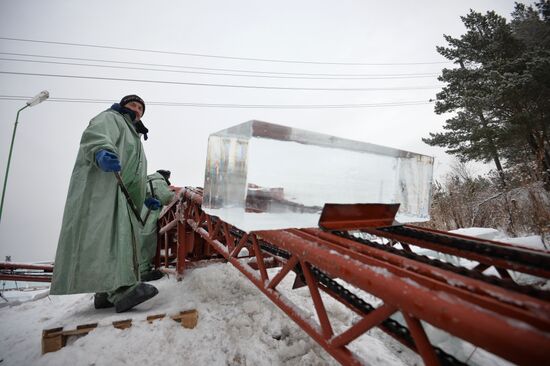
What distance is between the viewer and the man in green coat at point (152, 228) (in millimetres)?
4148

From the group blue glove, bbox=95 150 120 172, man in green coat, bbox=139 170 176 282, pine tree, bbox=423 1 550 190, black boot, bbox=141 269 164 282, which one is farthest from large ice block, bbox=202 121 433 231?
pine tree, bbox=423 1 550 190

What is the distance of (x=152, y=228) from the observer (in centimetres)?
511

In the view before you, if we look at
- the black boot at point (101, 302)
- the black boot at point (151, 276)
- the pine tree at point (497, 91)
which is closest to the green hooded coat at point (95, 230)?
the black boot at point (101, 302)

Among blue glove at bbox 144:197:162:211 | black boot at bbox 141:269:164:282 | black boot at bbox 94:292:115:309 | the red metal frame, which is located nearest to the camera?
black boot at bbox 94:292:115:309

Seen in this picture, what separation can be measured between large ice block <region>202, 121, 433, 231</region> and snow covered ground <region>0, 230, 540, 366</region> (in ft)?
4.57

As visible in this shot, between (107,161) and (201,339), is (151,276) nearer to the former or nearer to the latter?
(201,339)

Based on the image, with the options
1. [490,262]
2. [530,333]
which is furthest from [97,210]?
[490,262]

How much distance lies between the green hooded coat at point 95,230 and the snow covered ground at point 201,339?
443 millimetres

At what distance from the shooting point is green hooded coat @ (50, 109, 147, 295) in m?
2.32

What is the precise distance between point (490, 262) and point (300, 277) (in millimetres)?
1465

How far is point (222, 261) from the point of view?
4.64 m

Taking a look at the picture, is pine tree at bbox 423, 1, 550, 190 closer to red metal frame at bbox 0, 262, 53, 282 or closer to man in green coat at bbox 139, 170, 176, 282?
man in green coat at bbox 139, 170, 176, 282

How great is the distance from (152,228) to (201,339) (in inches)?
134

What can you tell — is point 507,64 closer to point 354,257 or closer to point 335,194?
point 335,194
